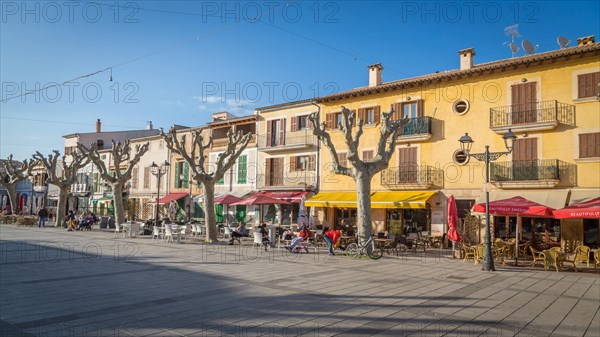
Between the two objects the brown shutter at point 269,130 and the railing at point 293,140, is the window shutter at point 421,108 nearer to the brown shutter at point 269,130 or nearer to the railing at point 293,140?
the railing at point 293,140

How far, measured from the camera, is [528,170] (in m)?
20.2

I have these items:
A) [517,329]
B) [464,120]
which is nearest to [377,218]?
[464,120]

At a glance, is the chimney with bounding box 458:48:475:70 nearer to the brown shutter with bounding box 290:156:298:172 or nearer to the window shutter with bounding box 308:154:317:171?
the window shutter with bounding box 308:154:317:171

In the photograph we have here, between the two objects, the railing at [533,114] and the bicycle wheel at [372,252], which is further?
the railing at [533,114]

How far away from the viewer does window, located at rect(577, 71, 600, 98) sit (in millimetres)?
19094

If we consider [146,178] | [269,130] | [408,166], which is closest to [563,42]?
[408,166]

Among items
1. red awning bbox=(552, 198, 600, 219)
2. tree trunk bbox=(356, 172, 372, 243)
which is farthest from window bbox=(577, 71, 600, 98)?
tree trunk bbox=(356, 172, 372, 243)

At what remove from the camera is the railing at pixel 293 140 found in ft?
94.1

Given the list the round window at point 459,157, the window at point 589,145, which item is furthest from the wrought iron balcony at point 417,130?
the window at point 589,145

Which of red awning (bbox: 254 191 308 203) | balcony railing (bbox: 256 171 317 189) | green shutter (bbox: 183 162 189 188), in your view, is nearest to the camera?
red awning (bbox: 254 191 308 203)

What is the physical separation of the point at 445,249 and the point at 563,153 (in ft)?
22.6

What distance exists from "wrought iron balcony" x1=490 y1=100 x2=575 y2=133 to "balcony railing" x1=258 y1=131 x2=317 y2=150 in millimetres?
11243

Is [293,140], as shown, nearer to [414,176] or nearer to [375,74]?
[375,74]

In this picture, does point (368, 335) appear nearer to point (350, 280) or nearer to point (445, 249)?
point (350, 280)
